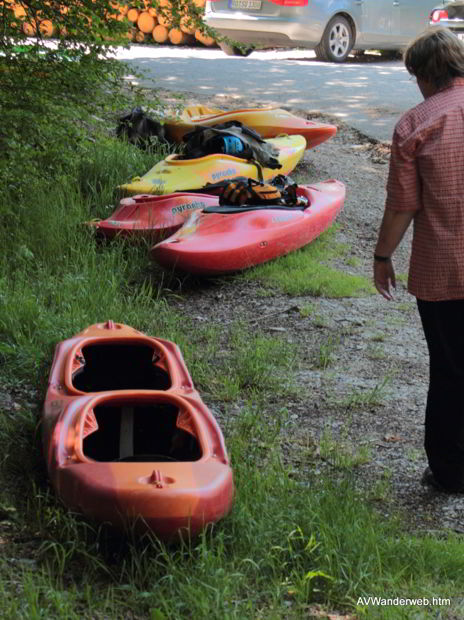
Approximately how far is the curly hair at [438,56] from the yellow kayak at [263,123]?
5.64 meters

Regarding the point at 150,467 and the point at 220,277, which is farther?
the point at 220,277

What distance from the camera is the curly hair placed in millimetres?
3295

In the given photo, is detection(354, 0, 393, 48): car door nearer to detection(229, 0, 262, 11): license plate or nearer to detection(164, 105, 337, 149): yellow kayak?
detection(229, 0, 262, 11): license plate

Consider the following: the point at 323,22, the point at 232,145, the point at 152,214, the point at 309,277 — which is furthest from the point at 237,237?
the point at 323,22

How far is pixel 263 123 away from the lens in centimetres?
915

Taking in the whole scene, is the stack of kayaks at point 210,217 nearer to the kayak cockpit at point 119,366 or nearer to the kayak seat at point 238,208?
the kayak seat at point 238,208

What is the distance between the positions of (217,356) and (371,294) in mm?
1523

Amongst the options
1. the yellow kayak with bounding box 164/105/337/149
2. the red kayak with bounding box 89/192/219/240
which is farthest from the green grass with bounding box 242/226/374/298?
the yellow kayak with bounding box 164/105/337/149

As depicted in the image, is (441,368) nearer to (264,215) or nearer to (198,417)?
(198,417)

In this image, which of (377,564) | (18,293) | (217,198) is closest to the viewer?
(377,564)

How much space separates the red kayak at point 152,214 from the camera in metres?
6.61

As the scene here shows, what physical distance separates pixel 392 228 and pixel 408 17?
12.9 metres

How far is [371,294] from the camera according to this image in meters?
6.23

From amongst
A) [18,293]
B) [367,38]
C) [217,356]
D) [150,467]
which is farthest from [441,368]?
[367,38]
